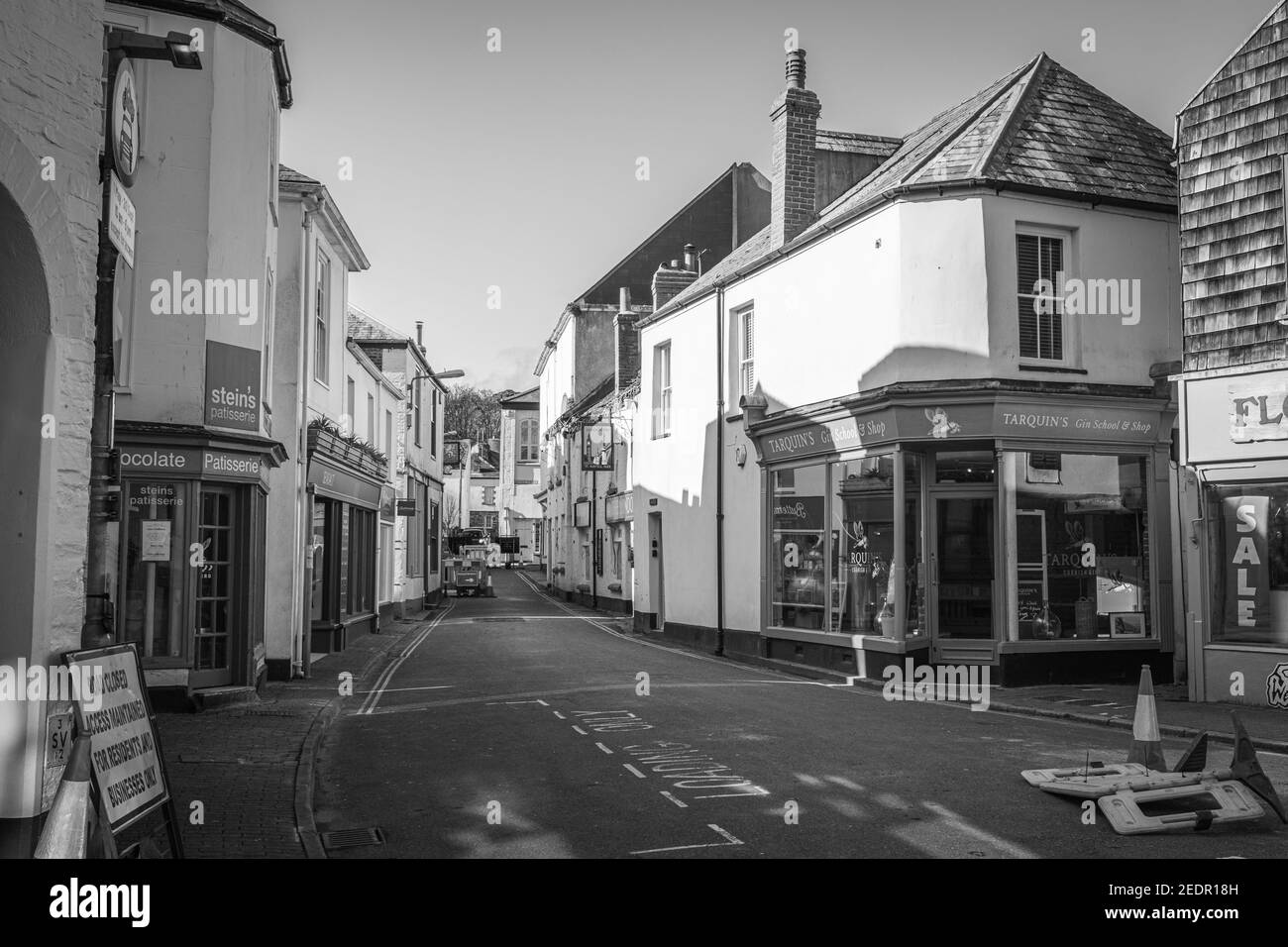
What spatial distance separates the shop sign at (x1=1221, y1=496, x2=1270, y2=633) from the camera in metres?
13.6

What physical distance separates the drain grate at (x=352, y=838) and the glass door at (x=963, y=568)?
415 inches

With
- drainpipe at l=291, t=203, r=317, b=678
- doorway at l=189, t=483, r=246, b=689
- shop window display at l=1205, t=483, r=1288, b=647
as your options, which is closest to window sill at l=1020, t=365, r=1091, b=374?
shop window display at l=1205, t=483, r=1288, b=647

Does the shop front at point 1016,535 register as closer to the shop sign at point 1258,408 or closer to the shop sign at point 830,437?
the shop sign at point 830,437

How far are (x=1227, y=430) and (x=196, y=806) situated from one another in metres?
12.2

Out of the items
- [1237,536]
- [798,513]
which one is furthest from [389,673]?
[1237,536]

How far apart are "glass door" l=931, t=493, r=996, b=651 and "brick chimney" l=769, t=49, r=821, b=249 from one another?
672 centimetres

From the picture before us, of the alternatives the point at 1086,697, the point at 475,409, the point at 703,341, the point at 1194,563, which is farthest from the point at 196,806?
the point at 475,409

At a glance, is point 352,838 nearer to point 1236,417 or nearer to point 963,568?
point 963,568

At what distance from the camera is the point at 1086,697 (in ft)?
46.3

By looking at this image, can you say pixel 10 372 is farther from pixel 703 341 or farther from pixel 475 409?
pixel 475 409

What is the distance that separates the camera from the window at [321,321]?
18047 mm

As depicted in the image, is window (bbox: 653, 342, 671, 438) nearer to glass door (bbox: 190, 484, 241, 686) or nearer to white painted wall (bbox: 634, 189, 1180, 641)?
white painted wall (bbox: 634, 189, 1180, 641)
